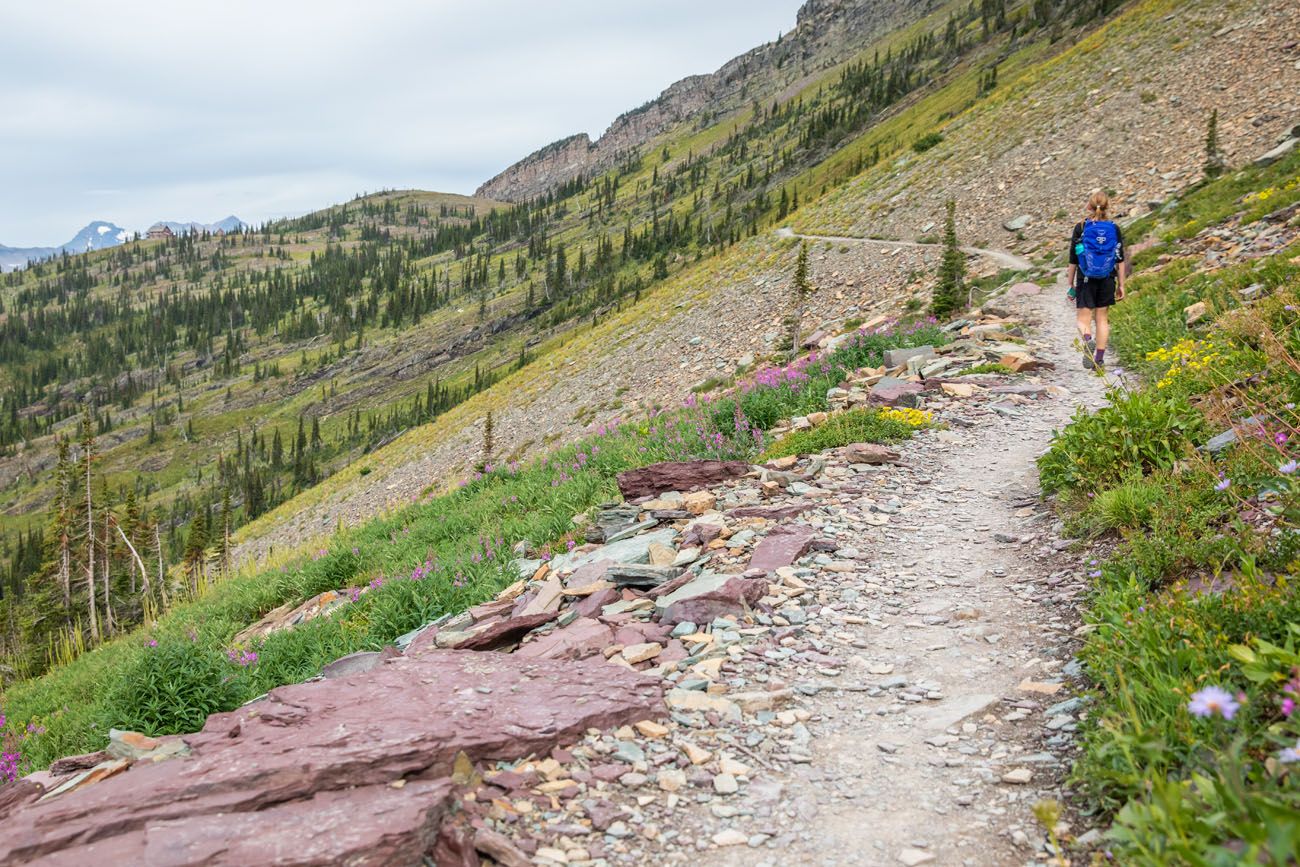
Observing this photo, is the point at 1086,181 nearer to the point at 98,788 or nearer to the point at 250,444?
the point at 98,788

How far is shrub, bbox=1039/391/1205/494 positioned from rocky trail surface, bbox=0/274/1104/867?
60cm

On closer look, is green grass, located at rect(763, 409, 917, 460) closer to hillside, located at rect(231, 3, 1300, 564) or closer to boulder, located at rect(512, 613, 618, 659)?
boulder, located at rect(512, 613, 618, 659)

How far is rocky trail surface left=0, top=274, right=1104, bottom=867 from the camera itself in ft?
10.4

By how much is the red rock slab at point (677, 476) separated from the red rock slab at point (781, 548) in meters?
2.30

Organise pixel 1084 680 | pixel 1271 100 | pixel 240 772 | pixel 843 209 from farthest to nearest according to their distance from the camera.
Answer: pixel 843 209
pixel 1271 100
pixel 1084 680
pixel 240 772

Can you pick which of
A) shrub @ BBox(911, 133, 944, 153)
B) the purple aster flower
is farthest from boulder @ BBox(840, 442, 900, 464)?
shrub @ BBox(911, 133, 944, 153)

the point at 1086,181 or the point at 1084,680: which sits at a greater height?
the point at 1086,181

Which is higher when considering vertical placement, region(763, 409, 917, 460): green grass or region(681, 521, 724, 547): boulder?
region(763, 409, 917, 460): green grass

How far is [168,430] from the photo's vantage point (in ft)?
648

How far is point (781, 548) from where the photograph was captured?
21.4 ft

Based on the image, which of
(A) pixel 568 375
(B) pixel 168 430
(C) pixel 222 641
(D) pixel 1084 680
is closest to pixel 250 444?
(B) pixel 168 430

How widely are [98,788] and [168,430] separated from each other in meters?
238

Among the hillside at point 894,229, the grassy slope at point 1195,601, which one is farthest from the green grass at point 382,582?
the hillside at point 894,229

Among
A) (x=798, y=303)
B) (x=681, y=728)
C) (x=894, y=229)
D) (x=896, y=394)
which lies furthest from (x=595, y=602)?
(x=894, y=229)
